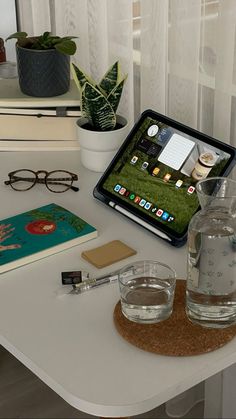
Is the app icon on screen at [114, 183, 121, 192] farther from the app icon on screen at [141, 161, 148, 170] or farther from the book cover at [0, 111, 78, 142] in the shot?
the book cover at [0, 111, 78, 142]

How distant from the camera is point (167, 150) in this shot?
1.31m

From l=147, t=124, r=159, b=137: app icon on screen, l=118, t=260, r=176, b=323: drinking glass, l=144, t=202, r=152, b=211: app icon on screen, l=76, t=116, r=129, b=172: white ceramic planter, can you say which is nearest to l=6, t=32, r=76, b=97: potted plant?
l=76, t=116, r=129, b=172: white ceramic planter

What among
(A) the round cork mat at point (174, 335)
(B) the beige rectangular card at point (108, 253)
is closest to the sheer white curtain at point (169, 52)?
(B) the beige rectangular card at point (108, 253)

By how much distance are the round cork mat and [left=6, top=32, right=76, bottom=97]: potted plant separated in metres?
0.64

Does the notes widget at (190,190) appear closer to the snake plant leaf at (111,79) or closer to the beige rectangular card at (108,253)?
the beige rectangular card at (108,253)

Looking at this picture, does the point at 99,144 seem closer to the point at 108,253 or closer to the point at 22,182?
the point at 22,182

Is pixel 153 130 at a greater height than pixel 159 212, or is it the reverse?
pixel 153 130

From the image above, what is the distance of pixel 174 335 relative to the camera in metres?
1.00

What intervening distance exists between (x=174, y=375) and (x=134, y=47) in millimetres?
902

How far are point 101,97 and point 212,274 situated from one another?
500mm

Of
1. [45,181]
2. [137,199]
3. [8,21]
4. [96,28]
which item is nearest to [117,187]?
[137,199]

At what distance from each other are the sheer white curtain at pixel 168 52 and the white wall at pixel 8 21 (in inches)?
7.8

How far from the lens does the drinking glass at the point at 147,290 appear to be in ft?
3.39

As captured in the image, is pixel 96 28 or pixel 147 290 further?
pixel 96 28
